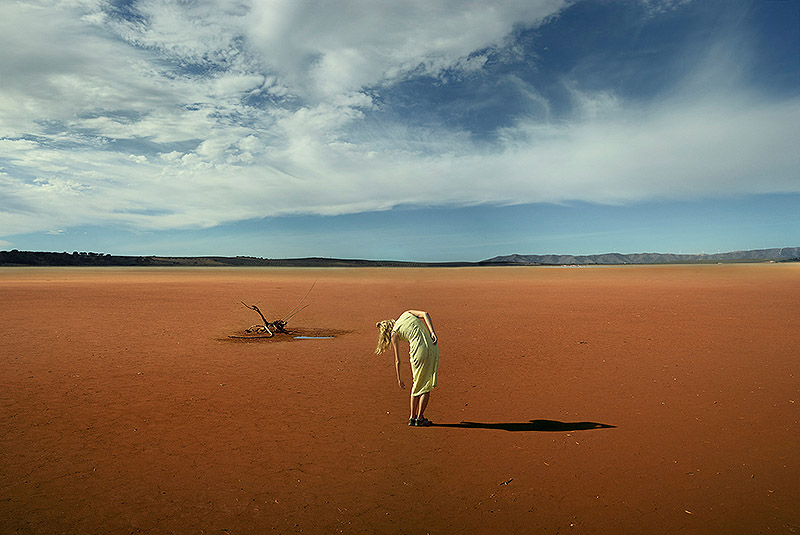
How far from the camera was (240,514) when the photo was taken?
189 inches

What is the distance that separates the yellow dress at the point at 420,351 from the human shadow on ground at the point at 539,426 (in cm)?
102

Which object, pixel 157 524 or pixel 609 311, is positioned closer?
pixel 157 524

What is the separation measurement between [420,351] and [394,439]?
1.34 m

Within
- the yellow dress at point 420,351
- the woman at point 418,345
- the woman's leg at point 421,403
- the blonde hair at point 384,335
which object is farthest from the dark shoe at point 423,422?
the blonde hair at point 384,335

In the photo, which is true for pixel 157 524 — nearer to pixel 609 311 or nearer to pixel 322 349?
pixel 322 349

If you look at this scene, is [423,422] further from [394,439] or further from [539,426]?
[539,426]

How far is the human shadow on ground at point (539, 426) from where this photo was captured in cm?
701

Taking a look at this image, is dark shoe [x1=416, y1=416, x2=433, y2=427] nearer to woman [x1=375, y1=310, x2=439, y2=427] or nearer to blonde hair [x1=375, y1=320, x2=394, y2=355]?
woman [x1=375, y1=310, x2=439, y2=427]

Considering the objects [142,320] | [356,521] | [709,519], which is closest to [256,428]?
[356,521]

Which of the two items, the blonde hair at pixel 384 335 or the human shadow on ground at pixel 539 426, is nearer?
A: the blonde hair at pixel 384 335

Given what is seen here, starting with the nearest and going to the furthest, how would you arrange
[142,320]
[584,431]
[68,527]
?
[68,527] < [584,431] < [142,320]

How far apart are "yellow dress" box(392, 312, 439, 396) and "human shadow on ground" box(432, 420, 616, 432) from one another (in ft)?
3.35

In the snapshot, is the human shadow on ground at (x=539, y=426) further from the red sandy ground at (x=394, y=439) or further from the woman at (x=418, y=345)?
the woman at (x=418, y=345)

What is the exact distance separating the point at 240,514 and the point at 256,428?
243cm
